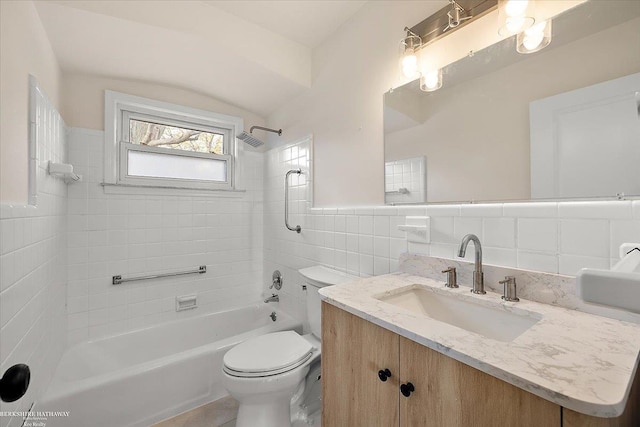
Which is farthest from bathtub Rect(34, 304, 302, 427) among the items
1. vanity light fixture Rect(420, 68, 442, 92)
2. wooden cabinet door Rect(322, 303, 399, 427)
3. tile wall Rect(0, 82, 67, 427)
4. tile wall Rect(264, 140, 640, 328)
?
vanity light fixture Rect(420, 68, 442, 92)

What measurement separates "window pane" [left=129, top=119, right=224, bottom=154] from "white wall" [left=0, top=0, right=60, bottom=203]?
36.0 inches

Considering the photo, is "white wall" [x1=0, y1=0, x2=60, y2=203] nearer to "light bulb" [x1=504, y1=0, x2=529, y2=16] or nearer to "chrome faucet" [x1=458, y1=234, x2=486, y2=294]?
"chrome faucet" [x1=458, y1=234, x2=486, y2=294]

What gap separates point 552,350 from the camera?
22.3 inches

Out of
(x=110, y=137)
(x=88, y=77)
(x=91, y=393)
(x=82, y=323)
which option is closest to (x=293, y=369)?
(x=91, y=393)

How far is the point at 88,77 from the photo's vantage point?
6.30 ft

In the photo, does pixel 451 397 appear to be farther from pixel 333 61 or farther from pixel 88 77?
pixel 88 77

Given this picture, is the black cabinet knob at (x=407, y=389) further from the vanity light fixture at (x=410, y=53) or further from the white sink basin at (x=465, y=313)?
the vanity light fixture at (x=410, y=53)

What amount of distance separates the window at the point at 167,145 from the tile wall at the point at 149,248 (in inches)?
4.7

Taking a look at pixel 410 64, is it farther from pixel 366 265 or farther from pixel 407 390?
pixel 407 390

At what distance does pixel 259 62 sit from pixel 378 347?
190 centimetres

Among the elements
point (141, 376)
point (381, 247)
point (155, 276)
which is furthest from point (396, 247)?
point (155, 276)

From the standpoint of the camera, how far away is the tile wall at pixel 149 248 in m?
1.88

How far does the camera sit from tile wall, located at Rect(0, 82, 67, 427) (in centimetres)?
90

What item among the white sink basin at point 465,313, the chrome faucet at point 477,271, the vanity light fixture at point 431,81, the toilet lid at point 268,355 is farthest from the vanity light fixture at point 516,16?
the toilet lid at point 268,355
